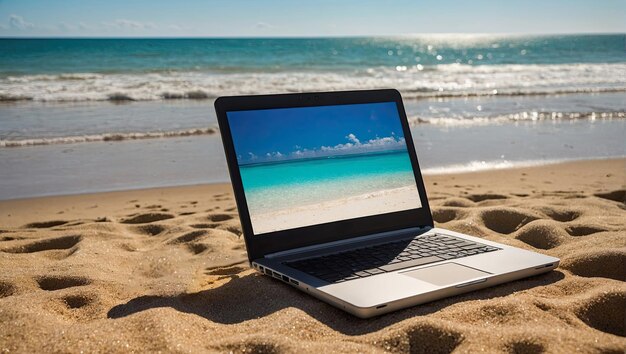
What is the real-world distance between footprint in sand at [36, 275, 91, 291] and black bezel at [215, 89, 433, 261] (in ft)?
2.48

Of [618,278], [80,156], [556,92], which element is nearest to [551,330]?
[618,278]

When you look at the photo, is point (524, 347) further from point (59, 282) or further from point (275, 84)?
point (275, 84)

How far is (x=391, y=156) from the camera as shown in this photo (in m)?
2.74

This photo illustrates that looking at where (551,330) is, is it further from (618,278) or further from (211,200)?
(211,200)

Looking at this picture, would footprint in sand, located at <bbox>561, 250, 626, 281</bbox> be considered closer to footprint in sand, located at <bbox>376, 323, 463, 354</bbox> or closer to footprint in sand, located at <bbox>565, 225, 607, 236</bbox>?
footprint in sand, located at <bbox>565, 225, 607, 236</bbox>

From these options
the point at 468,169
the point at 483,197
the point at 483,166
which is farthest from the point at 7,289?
the point at 483,166

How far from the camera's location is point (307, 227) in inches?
96.6

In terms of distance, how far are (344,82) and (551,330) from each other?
17204 millimetres

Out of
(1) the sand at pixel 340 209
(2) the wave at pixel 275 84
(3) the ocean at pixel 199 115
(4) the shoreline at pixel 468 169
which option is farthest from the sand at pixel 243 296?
(2) the wave at pixel 275 84

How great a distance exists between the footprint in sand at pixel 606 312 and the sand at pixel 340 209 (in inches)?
35.5

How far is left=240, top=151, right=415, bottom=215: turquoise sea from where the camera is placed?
241 cm

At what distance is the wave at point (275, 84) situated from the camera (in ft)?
46.8

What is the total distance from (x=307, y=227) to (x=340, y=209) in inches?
7.0

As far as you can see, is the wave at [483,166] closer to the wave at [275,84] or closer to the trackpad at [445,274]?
the trackpad at [445,274]
